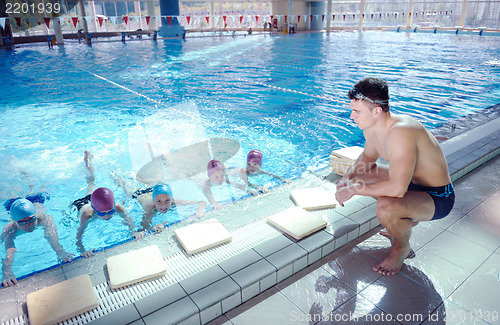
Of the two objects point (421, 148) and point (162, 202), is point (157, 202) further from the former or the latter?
point (421, 148)

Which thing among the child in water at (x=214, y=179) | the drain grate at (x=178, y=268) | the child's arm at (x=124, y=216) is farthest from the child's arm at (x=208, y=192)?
the drain grate at (x=178, y=268)

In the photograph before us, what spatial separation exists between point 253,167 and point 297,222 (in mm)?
2124

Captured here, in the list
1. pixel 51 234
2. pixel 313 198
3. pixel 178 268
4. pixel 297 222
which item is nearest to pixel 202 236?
pixel 178 268

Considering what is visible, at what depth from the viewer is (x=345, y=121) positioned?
727 cm

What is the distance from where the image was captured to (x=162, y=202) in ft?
12.0

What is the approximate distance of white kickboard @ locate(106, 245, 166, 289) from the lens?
6.71ft

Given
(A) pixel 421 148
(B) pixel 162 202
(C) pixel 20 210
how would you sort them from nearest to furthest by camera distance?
(A) pixel 421 148
(C) pixel 20 210
(B) pixel 162 202

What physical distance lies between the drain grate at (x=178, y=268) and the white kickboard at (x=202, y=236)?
38 millimetres

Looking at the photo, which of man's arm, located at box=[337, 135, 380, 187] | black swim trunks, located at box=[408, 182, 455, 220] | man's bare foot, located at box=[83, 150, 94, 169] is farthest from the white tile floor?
man's bare foot, located at box=[83, 150, 94, 169]

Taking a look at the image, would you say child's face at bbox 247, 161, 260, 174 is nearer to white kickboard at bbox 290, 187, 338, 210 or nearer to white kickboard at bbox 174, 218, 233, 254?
white kickboard at bbox 290, 187, 338, 210

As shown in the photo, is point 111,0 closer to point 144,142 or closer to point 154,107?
point 154,107

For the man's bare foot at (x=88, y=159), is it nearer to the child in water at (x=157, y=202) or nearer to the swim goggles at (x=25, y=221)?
the child in water at (x=157, y=202)

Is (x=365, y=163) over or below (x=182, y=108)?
over

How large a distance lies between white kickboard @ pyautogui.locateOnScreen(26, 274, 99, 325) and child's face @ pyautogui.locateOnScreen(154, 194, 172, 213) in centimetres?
164
